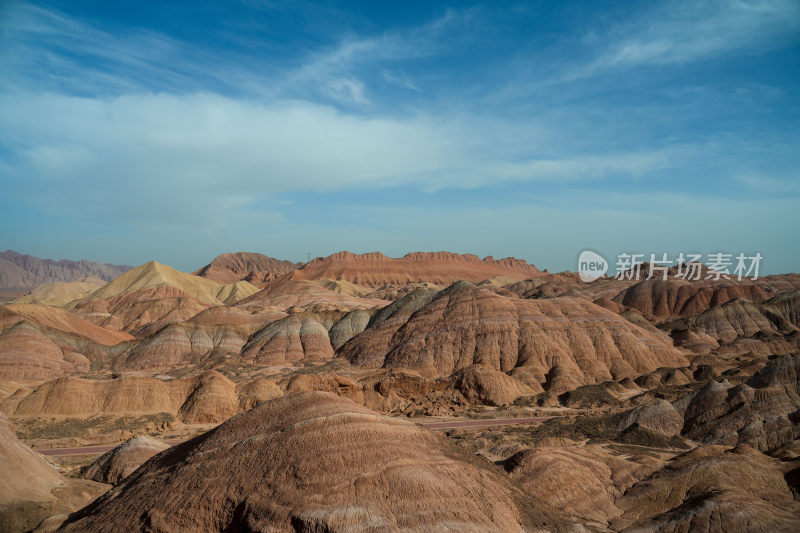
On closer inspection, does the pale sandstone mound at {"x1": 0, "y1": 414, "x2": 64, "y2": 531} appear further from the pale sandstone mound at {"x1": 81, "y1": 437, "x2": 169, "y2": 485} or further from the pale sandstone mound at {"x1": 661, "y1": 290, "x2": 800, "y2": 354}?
the pale sandstone mound at {"x1": 661, "y1": 290, "x2": 800, "y2": 354}

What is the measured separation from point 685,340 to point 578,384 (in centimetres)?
3383

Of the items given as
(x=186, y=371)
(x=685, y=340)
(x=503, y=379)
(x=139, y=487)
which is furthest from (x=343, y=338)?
(x=139, y=487)

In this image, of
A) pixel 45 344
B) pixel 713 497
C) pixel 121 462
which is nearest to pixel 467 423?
pixel 121 462

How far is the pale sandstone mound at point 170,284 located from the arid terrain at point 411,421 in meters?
45.2

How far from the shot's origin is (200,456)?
16906mm

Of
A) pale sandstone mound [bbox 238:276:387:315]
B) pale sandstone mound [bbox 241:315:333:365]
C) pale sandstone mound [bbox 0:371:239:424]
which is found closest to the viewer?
pale sandstone mound [bbox 0:371:239:424]

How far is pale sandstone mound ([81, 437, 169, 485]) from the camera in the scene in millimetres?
27438

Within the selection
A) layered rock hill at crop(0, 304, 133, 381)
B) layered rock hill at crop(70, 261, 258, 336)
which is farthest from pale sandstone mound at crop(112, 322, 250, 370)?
layered rock hill at crop(70, 261, 258, 336)

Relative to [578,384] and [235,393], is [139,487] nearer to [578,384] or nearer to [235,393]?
[235,393]

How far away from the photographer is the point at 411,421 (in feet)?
87.2

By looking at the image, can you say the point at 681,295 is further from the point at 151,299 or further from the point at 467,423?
the point at 151,299

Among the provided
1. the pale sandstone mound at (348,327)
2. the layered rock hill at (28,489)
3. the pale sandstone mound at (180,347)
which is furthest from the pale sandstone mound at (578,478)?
the pale sandstone mound at (180,347)

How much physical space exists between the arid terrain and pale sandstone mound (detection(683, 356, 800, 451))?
136 mm

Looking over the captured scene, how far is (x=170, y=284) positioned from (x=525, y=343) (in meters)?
→ 122
